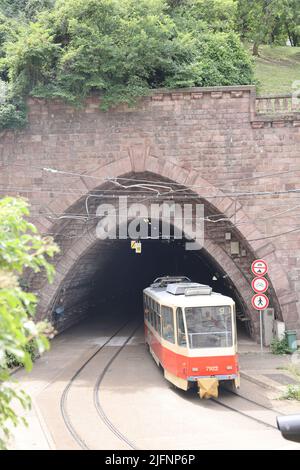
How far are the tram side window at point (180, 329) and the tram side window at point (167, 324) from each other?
323 millimetres

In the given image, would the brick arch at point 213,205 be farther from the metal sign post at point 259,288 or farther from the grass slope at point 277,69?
the grass slope at point 277,69

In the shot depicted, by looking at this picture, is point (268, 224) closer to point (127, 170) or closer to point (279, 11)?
point (127, 170)

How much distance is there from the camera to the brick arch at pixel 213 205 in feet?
62.2

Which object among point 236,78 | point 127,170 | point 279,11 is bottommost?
point 127,170

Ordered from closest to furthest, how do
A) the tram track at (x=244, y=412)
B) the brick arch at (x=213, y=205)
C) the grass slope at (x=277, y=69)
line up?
the tram track at (x=244, y=412)
the brick arch at (x=213, y=205)
the grass slope at (x=277, y=69)

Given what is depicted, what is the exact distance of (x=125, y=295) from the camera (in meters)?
39.7

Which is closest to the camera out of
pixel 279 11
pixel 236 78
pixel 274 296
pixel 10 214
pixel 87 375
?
pixel 10 214

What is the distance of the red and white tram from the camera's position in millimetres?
13562

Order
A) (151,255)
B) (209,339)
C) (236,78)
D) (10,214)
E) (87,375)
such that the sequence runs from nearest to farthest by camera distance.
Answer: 1. (10,214)
2. (209,339)
3. (87,375)
4. (236,78)
5. (151,255)

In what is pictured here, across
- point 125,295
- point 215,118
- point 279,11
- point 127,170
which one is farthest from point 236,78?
point 125,295

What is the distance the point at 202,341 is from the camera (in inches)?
541

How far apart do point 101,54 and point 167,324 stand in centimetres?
894

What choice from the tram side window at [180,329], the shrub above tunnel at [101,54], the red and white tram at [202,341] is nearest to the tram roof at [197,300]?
the red and white tram at [202,341]

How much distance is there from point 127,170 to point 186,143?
6.40 ft
